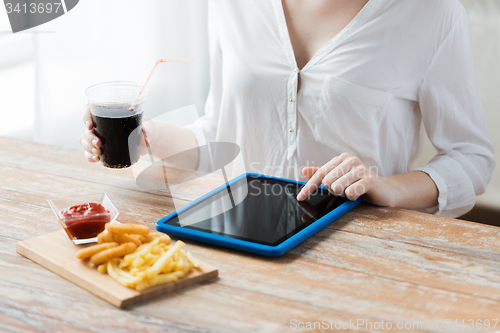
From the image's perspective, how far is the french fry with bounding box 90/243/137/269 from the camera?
Result: 0.75 meters

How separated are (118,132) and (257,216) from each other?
0.34 m

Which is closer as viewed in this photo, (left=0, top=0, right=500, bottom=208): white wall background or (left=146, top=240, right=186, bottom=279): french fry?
(left=146, top=240, right=186, bottom=279): french fry

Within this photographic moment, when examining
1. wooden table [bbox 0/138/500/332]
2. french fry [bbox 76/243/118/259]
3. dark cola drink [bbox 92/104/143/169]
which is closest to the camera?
wooden table [bbox 0/138/500/332]

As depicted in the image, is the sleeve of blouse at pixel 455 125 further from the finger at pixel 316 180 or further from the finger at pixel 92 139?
the finger at pixel 92 139

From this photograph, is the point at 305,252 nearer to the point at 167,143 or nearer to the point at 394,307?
the point at 394,307

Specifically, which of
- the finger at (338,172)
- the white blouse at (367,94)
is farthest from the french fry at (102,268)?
the white blouse at (367,94)

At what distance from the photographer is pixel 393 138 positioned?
1373 mm

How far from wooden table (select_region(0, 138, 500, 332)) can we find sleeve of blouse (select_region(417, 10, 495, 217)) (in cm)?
27

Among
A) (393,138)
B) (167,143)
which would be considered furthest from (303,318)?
(393,138)

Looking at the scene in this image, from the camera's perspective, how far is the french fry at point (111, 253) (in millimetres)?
750

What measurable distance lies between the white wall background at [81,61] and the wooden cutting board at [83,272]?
1383 mm

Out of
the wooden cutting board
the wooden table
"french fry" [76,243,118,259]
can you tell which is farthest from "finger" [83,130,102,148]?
"french fry" [76,243,118,259]

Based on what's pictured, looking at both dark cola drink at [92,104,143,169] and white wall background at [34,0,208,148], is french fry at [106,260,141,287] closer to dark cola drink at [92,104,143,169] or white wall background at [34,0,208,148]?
dark cola drink at [92,104,143,169]

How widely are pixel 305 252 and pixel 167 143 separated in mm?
569
